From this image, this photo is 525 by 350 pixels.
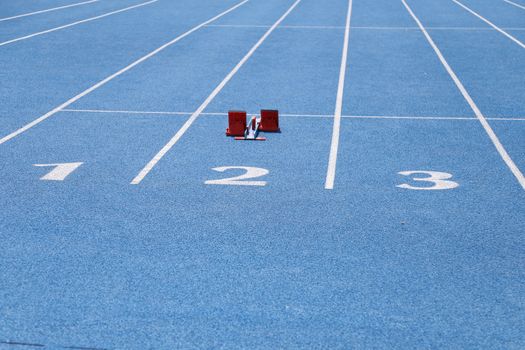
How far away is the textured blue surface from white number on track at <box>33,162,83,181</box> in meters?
0.16

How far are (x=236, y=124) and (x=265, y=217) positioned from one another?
315 cm

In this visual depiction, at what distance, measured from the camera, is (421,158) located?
9938 millimetres

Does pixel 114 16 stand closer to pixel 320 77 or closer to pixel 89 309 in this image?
pixel 320 77

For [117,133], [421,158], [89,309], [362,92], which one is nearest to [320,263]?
[89,309]

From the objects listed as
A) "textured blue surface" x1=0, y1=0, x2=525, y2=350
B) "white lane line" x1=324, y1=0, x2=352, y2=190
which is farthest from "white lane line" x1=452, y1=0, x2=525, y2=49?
"white lane line" x1=324, y1=0, x2=352, y2=190

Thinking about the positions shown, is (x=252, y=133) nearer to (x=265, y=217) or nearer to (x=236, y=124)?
(x=236, y=124)

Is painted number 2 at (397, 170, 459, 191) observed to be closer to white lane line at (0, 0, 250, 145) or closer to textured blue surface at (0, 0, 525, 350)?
textured blue surface at (0, 0, 525, 350)

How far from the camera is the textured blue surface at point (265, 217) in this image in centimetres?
587

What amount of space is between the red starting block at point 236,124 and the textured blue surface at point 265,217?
260 millimetres

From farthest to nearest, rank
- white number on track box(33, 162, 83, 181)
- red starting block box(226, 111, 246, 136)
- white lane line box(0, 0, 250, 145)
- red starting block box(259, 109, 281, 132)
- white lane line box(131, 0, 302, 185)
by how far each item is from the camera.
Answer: white lane line box(0, 0, 250, 145) → red starting block box(259, 109, 281, 132) → red starting block box(226, 111, 246, 136) → white lane line box(131, 0, 302, 185) → white number on track box(33, 162, 83, 181)

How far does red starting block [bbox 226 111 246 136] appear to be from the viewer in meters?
10.7

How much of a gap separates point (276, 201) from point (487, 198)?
2.61 metres

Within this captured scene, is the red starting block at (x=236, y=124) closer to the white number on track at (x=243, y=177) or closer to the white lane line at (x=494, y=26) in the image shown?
the white number on track at (x=243, y=177)

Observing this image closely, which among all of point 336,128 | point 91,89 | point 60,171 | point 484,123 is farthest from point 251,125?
point 91,89
